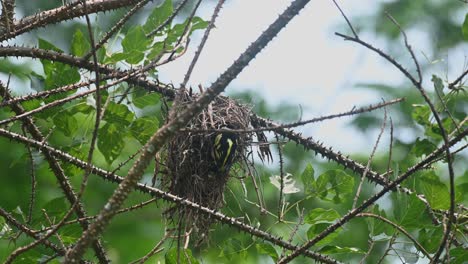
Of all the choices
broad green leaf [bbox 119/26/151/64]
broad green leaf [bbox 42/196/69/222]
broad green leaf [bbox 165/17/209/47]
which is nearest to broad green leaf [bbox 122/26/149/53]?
broad green leaf [bbox 119/26/151/64]

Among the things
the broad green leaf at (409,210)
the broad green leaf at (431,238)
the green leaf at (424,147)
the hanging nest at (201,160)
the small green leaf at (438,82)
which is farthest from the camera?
the green leaf at (424,147)

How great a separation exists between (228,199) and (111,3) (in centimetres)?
105

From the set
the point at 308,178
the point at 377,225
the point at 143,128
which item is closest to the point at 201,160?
the point at 143,128

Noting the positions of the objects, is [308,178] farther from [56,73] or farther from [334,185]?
[56,73]

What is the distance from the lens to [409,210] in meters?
2.57

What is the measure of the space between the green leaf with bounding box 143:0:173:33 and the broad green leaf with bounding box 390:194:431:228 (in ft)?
3.15

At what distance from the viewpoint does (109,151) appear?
2.95 metres

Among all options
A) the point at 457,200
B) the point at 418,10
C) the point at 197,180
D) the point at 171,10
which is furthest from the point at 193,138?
the point at 418,10

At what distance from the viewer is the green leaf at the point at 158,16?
274 centimetres

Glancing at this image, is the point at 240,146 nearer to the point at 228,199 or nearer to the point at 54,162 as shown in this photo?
the point at 228,199

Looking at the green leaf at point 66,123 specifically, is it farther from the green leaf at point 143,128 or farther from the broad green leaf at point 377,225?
the broad green leaf at point 377,225

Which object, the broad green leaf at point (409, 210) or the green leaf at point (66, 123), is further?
the green leaf at point (66, 123)

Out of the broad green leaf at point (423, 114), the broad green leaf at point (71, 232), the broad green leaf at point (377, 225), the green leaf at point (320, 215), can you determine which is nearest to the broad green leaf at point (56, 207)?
the broad green leaf at point (71, 232)

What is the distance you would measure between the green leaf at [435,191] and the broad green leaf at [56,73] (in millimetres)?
1169
